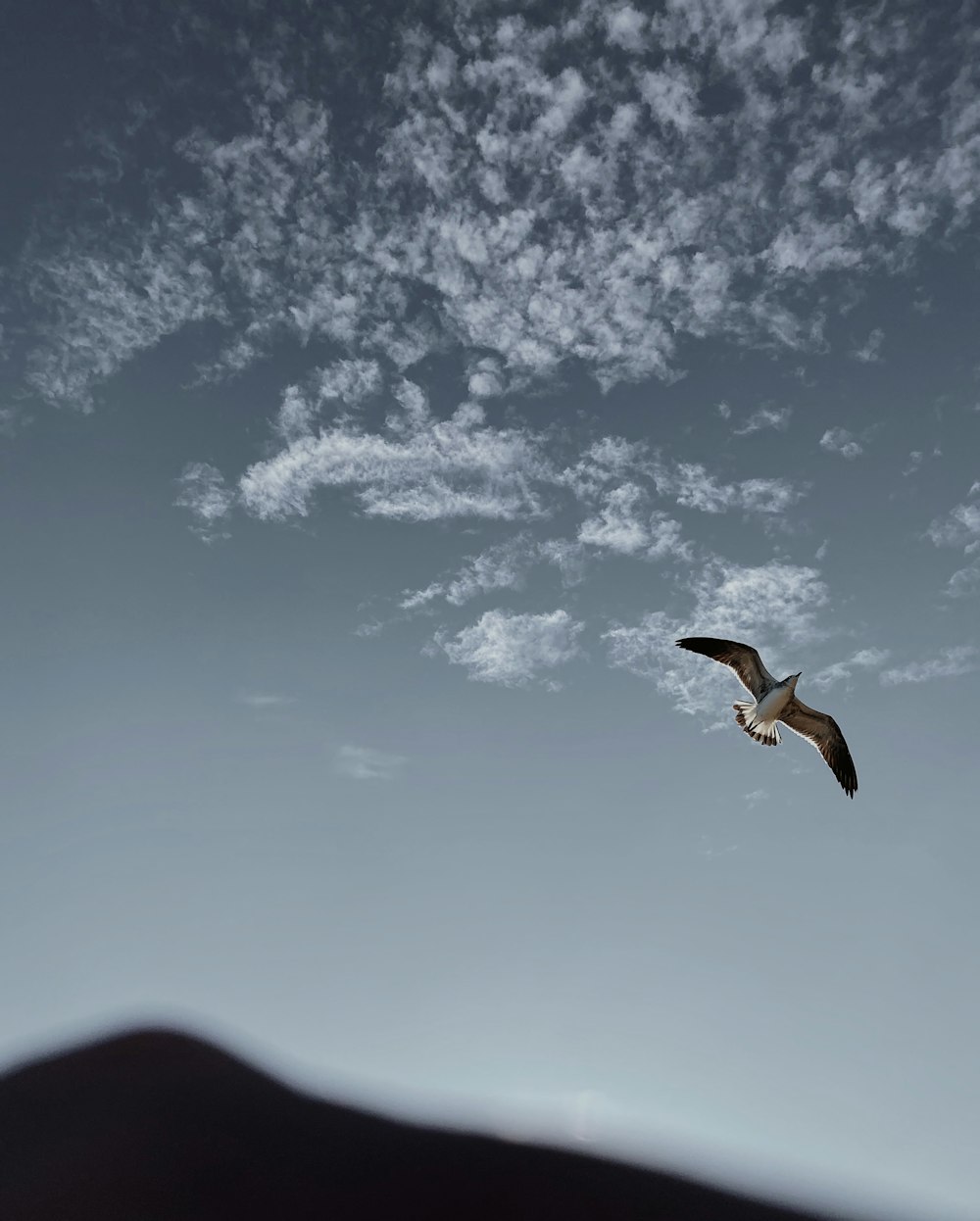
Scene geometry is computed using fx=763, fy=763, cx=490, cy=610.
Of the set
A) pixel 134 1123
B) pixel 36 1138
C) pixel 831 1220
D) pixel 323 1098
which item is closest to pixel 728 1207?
pixel 831 1220

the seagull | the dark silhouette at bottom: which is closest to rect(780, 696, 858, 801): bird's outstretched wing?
the seagull

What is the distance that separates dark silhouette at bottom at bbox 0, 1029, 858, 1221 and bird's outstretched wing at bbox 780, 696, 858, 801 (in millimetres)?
21912

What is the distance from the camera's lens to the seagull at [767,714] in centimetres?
2211

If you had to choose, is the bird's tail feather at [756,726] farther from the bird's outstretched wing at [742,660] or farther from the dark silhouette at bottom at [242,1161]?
the dark silhouette at bottom at [242,1161]

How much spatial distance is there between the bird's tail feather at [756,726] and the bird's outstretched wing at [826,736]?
553 mm

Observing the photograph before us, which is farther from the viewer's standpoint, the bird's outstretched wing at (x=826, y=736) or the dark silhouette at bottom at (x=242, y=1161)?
the bird's outstretched wing at (x=826, y=736)

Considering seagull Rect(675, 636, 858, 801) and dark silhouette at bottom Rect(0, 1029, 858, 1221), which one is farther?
seagull Rect(675, 636, 858, 801)

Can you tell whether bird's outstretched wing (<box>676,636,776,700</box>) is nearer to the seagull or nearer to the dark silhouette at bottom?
the seagull

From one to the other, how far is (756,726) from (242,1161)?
22.0m

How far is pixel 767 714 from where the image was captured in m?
22.0

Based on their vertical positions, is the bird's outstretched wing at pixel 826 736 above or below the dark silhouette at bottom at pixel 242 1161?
above

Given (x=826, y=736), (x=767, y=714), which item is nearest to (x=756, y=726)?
(x=767, y=714)

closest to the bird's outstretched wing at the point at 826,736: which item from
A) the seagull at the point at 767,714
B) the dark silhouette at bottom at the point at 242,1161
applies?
the seagull at the point at 767,714

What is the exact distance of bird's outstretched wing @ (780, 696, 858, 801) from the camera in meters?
22.4
